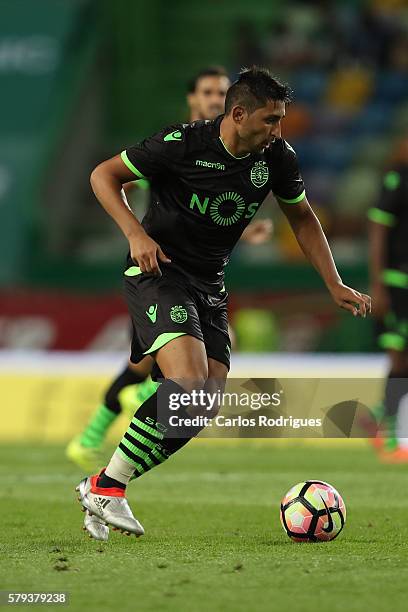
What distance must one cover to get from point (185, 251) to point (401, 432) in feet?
13.4

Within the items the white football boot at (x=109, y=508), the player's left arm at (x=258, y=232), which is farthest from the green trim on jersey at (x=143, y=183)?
the white football boot at (x=109, y=508)

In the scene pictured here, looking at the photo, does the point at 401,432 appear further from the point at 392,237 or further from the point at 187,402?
the point at 187,402

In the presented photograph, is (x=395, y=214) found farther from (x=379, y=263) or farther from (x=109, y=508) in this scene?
(x=109, y=508)

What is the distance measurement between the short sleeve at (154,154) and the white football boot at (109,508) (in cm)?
134

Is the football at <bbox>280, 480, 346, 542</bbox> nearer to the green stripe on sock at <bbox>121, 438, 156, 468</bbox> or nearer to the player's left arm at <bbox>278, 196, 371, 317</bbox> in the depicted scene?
the green stripe on sock at <bbox>121, 438, 156, 468</bbox>

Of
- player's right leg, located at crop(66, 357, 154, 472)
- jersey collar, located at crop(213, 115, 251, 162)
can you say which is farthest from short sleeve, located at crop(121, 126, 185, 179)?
player's right leg, located at crop(66, 357, 154, 472)

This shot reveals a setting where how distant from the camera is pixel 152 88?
18.5 m

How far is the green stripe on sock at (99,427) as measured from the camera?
840 centimetres

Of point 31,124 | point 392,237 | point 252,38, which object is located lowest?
point 392,237

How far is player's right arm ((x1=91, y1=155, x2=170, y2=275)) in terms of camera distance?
533cm

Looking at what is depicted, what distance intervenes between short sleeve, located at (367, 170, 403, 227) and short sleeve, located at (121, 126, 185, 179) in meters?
4.02

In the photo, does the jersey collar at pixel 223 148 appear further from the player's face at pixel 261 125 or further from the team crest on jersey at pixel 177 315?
the team crest on jersey at pixel 177 315

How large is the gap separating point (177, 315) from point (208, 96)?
3247 mm

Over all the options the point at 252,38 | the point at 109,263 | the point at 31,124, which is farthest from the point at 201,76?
the point at 252,38
